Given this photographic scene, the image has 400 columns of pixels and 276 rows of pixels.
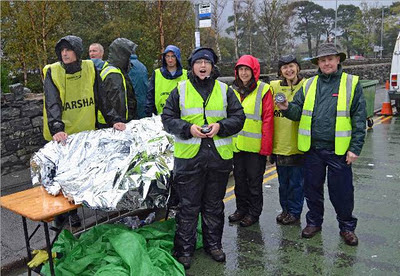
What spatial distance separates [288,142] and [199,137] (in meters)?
1.24

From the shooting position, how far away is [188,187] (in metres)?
3.48

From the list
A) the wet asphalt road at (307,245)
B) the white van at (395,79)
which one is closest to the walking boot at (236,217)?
the wet asphalt road at (307,245)

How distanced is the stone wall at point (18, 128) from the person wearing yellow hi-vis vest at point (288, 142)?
4.25 m

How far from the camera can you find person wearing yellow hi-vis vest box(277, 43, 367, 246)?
363cm

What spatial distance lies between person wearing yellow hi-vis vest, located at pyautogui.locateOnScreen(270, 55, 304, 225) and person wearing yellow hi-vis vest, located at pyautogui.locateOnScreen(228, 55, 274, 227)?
5.2 inches

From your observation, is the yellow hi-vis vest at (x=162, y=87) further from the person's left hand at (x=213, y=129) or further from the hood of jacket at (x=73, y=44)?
the person's left hand at (x=213, y=129)

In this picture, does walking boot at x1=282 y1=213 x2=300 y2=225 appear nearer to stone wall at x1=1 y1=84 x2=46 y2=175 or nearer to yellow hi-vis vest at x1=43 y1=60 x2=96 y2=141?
yellow hi-vis vest at x1=43 y1=60 x2=96 y2=141

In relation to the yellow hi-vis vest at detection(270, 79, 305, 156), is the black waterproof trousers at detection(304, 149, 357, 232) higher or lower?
lower

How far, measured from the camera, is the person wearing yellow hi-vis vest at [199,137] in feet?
11.2

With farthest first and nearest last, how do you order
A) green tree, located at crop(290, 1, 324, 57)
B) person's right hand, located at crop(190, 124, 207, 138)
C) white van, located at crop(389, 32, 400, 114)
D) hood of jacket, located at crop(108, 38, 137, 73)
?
green tree, located at crop(290, 1, 324, 57) → white van, located at crop(389, 32, 400, 114) → hood of jacket, located at crop(108, 38, 137, 73) → person's right hand, located at crop(190, 124, 207, 138)

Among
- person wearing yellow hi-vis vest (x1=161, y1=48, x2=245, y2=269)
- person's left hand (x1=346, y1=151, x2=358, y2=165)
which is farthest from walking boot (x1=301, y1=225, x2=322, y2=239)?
Result: person wearing yellow hi-vis vest (x1=161, y1=48, x2=245, y2=269)

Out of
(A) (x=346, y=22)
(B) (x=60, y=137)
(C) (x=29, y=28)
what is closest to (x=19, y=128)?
(B) (x=60, y=137)

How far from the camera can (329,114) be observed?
3.69 meters

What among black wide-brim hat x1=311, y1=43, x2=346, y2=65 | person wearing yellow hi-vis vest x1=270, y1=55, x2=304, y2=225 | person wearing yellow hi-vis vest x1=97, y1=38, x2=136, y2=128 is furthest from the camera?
person wearing yellow hi-vis vest x1=97, y1=38, x2=136, y2=128
